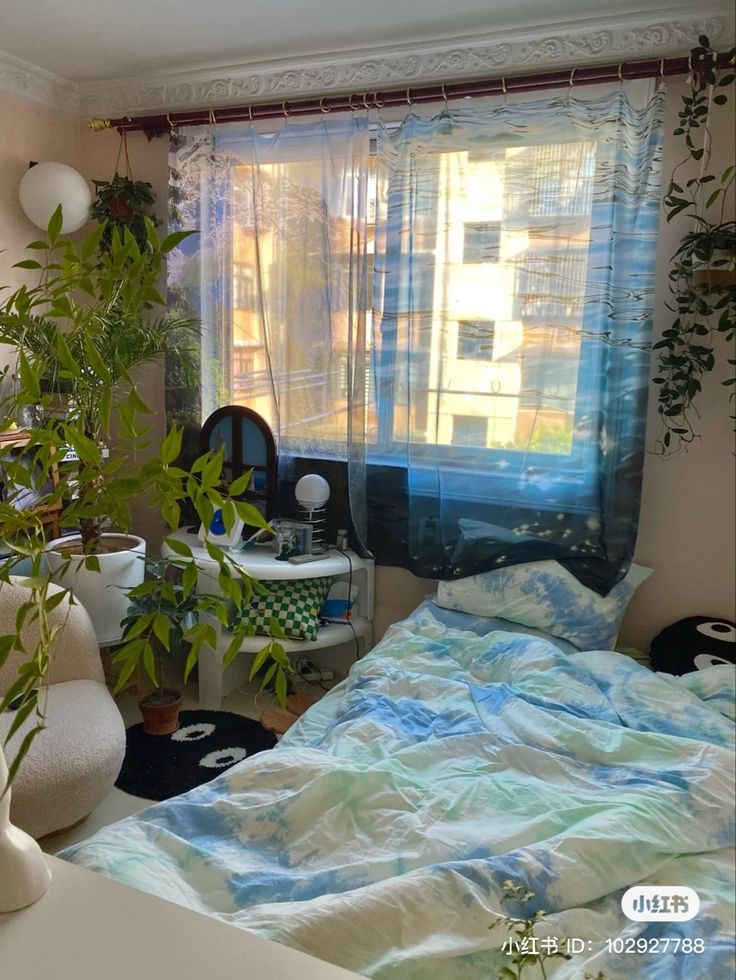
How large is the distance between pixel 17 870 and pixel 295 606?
2.08 m

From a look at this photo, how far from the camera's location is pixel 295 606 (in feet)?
9.14

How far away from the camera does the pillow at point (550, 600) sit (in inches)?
97.0

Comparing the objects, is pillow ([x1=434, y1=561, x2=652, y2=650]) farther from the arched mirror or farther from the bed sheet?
the arched mirror

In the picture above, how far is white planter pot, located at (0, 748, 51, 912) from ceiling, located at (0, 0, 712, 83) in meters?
2.38

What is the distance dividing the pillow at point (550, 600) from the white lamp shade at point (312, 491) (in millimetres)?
576

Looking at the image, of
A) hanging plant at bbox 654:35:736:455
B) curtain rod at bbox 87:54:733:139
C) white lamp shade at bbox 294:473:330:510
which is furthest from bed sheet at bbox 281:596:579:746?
curtain rod at bbox 87:54:733:139

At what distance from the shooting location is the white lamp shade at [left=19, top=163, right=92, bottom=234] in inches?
113

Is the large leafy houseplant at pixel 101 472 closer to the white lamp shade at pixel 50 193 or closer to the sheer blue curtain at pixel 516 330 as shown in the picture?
the sheer blue curtain at pixel 516 330

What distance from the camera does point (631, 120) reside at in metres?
2.40

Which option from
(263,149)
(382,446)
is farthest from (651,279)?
(263,149)

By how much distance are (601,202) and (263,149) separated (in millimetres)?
1249

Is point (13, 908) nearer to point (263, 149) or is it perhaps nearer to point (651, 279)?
point (651, 279)

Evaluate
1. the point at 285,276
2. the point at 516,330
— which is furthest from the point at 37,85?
the point at 516,330

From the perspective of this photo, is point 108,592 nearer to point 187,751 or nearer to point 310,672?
point 187,751
